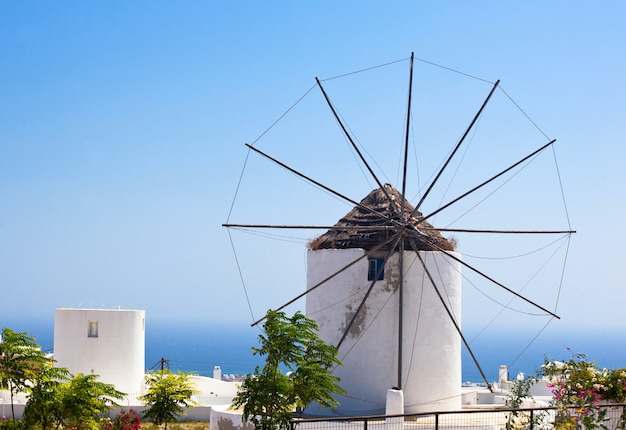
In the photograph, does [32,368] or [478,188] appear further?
[478,188]

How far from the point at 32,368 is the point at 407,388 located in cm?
918

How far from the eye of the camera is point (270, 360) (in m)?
17.3

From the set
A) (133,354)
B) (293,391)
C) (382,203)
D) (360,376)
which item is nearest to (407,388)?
(360,376)

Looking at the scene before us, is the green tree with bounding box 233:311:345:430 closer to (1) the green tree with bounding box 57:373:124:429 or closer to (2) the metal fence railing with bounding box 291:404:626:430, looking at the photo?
(2) the metal fence railing with bounding box 291:404:626:430

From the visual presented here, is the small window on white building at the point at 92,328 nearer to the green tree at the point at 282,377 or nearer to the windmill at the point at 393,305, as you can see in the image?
the windmill at the point at 393,305

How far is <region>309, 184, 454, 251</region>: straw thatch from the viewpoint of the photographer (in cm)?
2383

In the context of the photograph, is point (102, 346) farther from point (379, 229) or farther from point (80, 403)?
point (80, 403)

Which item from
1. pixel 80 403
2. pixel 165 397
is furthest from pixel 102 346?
pixel 80 403

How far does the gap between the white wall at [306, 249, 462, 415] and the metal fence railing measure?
0.94 m

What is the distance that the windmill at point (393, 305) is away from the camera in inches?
925

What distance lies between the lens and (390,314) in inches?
934

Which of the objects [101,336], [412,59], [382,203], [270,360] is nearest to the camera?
[270,360]

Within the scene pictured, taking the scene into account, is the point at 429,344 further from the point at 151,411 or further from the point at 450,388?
the point at 151,411

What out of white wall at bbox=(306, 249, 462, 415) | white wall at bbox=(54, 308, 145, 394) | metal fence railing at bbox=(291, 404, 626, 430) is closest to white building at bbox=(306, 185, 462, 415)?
white wall at bbox=(306, 249, 462, 415)
